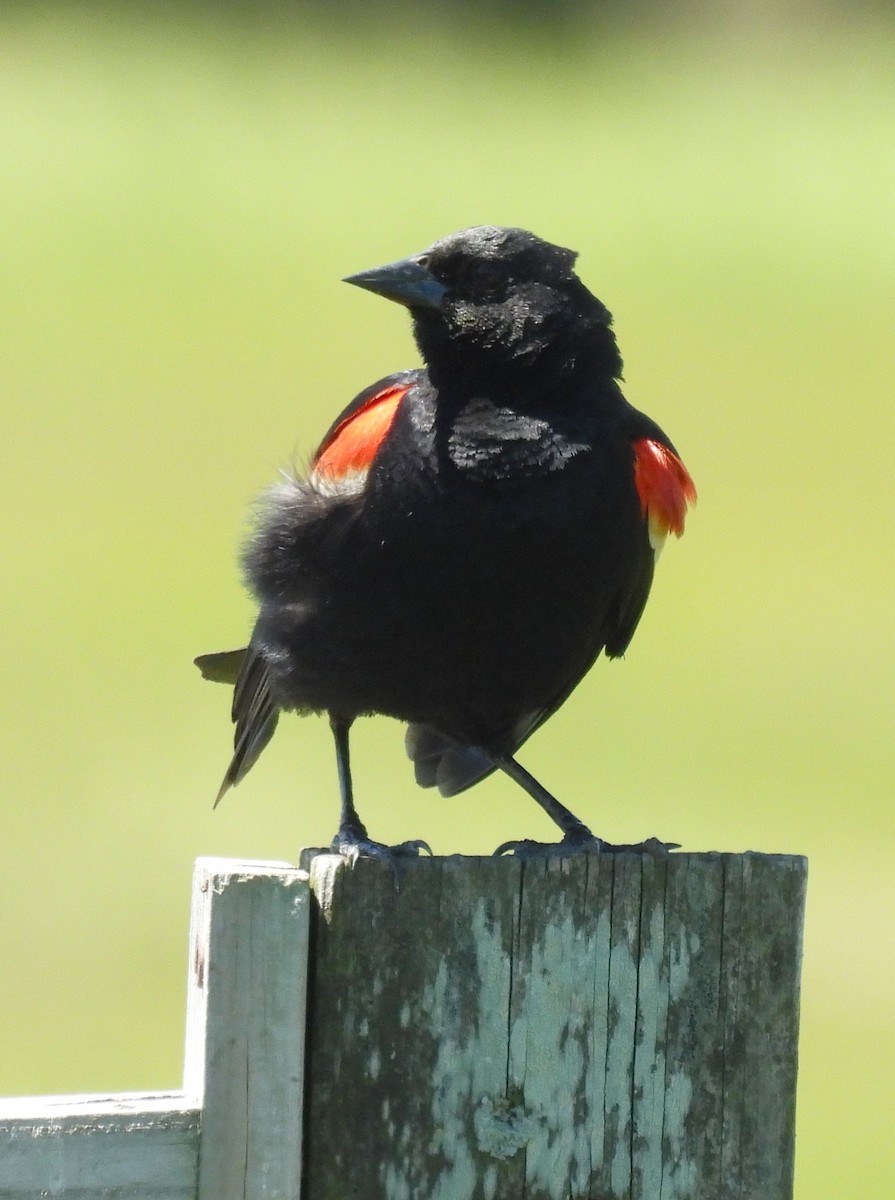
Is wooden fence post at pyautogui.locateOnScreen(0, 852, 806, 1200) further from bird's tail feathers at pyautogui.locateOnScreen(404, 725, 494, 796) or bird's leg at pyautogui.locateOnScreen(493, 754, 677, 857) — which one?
bird's tail feathers at pyautogui.locateOnScreen(404, 725, 494, 796)

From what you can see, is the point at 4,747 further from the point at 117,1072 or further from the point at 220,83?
the point at 220,83

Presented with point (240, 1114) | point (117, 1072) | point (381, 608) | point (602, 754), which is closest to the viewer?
point (240, 1114)

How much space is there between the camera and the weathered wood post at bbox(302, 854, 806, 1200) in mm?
2215

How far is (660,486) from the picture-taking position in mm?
4105

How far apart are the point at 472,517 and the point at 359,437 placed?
0.40m

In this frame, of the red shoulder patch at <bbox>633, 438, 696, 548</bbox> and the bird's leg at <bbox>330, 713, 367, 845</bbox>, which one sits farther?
the bird's leg at <bbox>330, 713, 367, 845</bbox>

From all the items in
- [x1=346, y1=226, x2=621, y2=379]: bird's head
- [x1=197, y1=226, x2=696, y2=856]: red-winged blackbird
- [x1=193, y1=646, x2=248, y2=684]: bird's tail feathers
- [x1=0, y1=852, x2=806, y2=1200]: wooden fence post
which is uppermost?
[x1=346, y1=226, x2=621, y2=379]: bird's head

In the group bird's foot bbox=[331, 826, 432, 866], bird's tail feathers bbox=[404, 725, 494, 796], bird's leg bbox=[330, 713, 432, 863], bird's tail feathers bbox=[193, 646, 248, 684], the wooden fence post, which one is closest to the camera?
the wooden fence post

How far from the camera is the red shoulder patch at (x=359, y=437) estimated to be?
4.10m

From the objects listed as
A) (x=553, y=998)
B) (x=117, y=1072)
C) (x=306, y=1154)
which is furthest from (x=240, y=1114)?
(x=117, y=1072)

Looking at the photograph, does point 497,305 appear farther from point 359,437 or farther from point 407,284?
point 359,437

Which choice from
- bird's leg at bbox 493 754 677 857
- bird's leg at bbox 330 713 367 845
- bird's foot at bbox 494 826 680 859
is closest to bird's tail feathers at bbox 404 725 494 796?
bird's leg at bbox 493 754 677 857

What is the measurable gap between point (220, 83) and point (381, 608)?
2092 centimetres

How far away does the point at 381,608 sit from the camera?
157 inches
